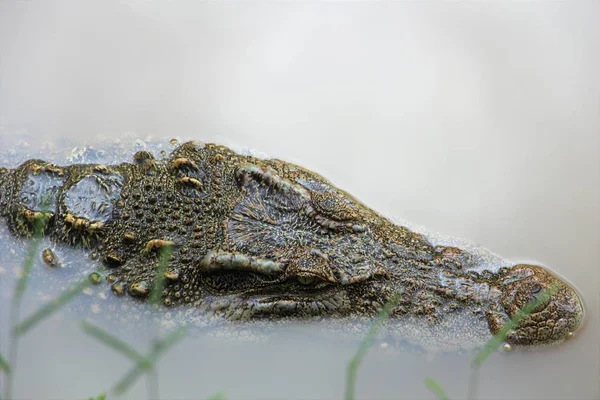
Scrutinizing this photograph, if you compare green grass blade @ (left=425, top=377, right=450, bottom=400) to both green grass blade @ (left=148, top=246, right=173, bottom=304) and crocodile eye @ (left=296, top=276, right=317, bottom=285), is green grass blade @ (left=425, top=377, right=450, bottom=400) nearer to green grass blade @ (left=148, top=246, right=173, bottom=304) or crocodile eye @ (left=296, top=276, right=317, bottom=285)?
crocodile eye @ (left=296, top=276, right=317, bottom=285)

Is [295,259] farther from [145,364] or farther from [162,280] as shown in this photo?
[145,364]

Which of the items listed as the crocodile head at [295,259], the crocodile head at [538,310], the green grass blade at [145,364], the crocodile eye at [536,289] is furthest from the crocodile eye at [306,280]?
the crocodile eye at [536,289]

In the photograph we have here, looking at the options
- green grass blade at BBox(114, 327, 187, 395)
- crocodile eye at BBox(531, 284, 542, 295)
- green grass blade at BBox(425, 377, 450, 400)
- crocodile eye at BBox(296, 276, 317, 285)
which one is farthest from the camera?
crocodile eye at BBox(531, 284, 542, 295)

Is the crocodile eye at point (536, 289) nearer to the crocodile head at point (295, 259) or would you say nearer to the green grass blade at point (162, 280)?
the crocodile head at point (295, 259)

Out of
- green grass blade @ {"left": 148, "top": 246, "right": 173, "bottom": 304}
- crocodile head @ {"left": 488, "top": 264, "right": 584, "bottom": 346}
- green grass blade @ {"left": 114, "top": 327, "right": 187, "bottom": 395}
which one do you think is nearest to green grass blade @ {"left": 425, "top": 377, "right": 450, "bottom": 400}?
crocodile head @ {"left": 488, "top": 264, "right": 584, "bottom": 346}

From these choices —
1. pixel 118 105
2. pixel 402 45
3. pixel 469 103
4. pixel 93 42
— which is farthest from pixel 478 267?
pixel 93 42
